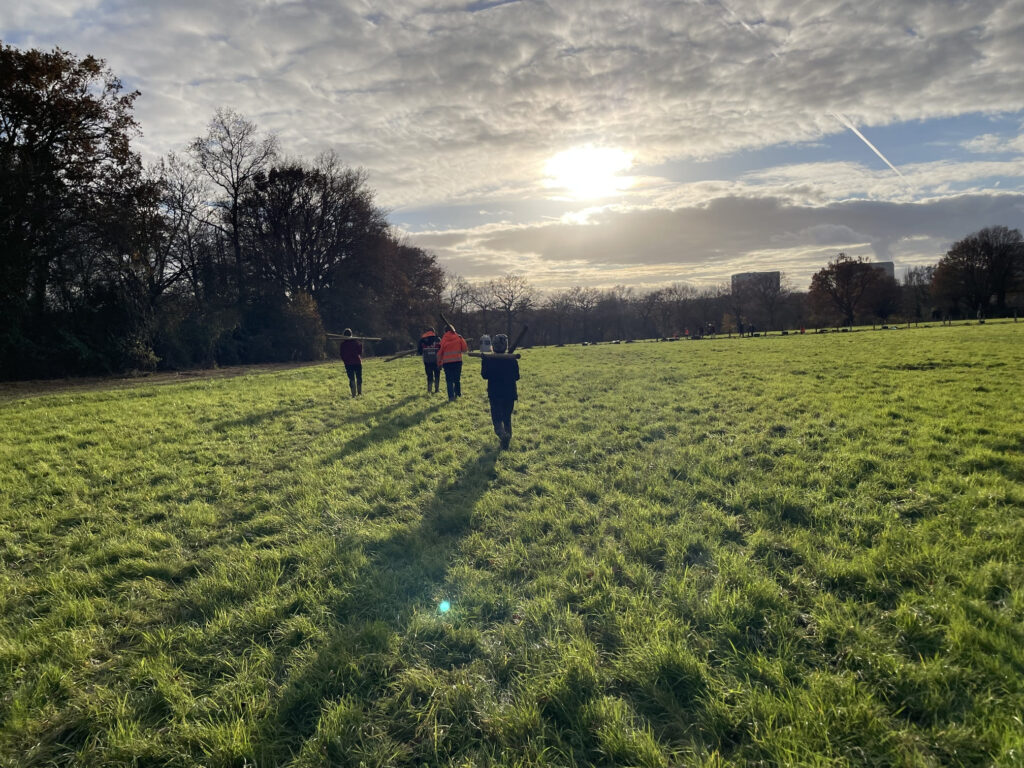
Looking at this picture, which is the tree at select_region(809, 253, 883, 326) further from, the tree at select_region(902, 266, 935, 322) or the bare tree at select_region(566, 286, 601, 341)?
the bare tree at select_region(566, 286, 601, 341)

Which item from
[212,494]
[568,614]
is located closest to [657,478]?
[568,614]

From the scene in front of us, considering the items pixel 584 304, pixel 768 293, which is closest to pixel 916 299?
pixel 768 293

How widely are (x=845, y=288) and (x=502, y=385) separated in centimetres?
8243

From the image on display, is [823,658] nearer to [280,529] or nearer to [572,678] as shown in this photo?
[572,678]

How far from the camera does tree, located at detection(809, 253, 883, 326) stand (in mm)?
71938

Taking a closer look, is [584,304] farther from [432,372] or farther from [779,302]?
[432,372]

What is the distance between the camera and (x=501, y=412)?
9133 millimetres

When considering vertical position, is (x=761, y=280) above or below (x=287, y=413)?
above

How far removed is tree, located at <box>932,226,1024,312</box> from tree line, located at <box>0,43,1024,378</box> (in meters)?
0.17

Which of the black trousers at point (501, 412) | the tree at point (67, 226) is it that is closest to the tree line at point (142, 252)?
the tree at point (67, 226)

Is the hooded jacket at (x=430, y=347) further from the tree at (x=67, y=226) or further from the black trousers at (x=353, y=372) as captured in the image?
the tree at (x=67, y=226)

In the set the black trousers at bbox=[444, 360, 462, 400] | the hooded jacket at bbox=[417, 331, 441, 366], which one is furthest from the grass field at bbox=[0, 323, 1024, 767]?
the hooded jacket at bbox=[417, 331, 441, 366]

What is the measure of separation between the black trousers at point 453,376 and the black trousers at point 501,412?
13.6 ft

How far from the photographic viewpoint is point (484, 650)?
11.3ft
